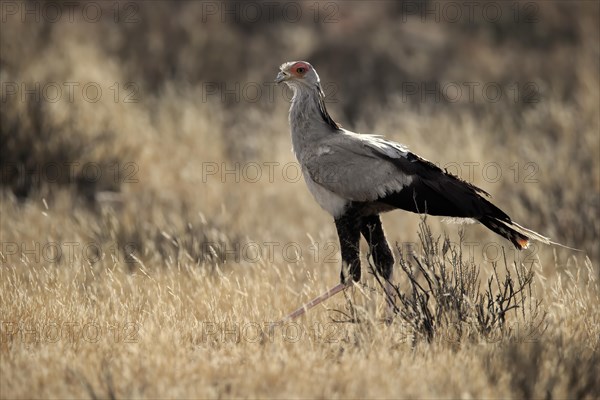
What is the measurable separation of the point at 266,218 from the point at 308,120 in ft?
10.9

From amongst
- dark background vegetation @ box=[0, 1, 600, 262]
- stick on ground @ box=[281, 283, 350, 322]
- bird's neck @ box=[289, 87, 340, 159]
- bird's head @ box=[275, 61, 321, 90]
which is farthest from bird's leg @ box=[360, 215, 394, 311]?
dark background vegetation @ box=[0, 1, 600, 262]

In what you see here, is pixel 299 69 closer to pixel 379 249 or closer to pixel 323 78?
pixel 379 249

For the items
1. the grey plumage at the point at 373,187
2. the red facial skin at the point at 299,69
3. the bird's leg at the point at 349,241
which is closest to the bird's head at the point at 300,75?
the red facial skin at the point at 299,69

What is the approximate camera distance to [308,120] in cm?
517

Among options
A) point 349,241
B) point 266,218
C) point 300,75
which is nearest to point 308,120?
point 300,75

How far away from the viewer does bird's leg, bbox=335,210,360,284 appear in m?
4.90

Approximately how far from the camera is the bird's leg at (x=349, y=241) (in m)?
4.90

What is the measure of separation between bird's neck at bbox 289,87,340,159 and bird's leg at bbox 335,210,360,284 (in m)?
0.54

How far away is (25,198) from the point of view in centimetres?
802

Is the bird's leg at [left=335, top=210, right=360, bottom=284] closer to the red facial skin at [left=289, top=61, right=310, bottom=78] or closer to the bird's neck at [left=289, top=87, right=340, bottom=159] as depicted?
the bird's neck at [left=289, top=87, right=340, bottom=159]

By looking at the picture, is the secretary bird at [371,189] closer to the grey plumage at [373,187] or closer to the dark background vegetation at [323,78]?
the grey plumage at [373,187]

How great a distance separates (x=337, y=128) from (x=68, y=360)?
2393 millimetres

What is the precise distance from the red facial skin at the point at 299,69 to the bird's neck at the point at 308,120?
0.10 m

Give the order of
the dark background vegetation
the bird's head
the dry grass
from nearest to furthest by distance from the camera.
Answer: the dry grass
the bird's head
the dark background vegetation
